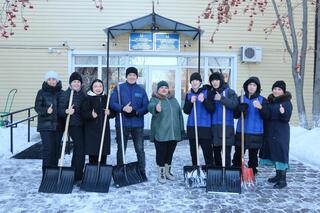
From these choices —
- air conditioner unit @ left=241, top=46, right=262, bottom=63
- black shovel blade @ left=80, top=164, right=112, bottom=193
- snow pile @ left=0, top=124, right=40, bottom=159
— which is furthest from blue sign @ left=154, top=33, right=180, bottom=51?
black shovel blade @ left=80, top=164, right=112, bottom=193

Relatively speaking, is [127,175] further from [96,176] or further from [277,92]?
[277,92]

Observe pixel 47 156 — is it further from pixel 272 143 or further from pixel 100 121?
pixel 272 143

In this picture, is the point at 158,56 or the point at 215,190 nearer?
the point at 215,190

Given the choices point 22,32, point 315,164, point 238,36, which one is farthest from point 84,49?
point 315,164

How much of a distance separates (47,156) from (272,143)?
132 inches

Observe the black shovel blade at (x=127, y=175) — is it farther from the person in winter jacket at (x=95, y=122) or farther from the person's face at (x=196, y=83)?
the person's face at (x=196, y=83)

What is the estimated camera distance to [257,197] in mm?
4848

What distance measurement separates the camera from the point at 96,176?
16.4ft

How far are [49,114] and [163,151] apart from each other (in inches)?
70.9

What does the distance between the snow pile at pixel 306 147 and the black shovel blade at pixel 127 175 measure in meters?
3.61

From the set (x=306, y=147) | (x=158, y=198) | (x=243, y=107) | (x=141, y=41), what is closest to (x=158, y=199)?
(x=158, y=198)

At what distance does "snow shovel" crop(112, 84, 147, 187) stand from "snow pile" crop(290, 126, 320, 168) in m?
3.61

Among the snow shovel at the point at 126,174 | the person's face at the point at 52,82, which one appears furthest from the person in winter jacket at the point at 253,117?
the person's face at the point at 52,82

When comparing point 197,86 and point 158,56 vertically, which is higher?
point 158,56
